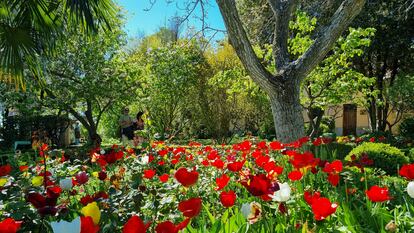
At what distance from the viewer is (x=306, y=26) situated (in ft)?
31.6

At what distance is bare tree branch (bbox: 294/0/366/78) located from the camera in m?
6.16

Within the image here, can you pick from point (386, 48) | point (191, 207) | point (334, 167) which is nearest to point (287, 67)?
point (334, 167)

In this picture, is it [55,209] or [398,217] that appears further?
[398,217]

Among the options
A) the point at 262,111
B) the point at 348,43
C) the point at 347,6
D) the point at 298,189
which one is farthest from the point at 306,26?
the point at 262,111

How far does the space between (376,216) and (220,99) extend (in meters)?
13.5

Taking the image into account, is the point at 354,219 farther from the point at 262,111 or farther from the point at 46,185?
the point at 262,111

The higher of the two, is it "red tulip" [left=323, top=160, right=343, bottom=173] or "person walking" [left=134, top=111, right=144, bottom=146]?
"person walking" [left=134, top=111, right=144, bottom=146]

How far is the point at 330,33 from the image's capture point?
6.27 m

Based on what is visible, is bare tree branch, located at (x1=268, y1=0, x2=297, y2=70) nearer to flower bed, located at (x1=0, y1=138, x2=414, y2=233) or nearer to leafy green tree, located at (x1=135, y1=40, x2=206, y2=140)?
flower bed, located at (x1=0, y1=138, x2=414, y2=233)

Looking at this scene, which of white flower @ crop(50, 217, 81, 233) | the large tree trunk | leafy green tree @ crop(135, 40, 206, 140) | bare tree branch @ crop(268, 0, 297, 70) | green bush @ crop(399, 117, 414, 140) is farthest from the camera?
leafy green tree @ crop(135, 40, 206, 140)

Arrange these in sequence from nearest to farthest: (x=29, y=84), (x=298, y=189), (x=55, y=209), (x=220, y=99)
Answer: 1. (x=55, y=209)
2. (x=298, y=189)
3. (x=29, y=84)
4. (x=220, y=99)

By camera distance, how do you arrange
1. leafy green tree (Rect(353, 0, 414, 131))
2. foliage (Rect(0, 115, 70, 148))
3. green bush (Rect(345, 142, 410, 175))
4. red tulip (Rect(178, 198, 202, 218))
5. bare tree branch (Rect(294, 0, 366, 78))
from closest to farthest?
red tulip (Rect(178, 198, 202, 218)) < bare tree branch (Rect(294, 0, 366, 78)) < green bush (Rect(345, 142, 410, 175)) < foliage (Rect(0, 115, 70, 148)) < leafy green tree (Rect(353, 0, 414, 131))

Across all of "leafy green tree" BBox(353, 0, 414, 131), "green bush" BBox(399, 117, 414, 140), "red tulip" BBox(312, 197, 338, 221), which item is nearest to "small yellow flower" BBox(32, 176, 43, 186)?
"red tulip" BBox(312, 197, 338, 221)

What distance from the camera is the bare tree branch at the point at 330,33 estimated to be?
242 inches
